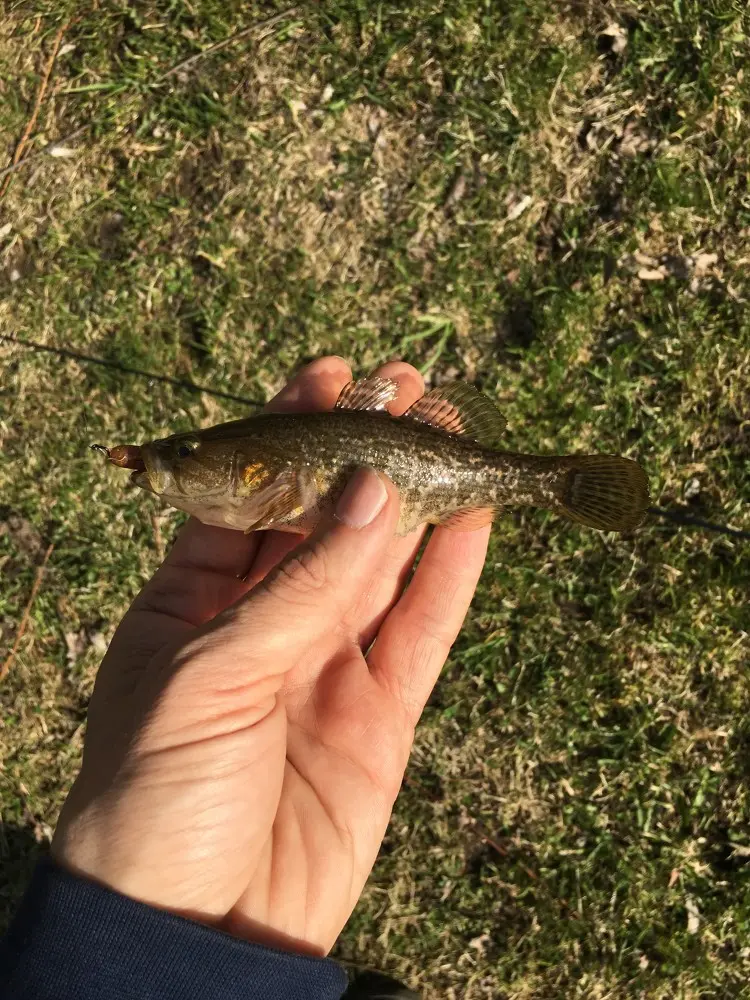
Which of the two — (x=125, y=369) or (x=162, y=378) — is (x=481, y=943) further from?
(x=125, y=369)

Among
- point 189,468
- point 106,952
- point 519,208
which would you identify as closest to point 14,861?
point 106,952

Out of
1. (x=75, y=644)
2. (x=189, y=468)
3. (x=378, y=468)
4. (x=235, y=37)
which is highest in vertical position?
(x=235, y=37)

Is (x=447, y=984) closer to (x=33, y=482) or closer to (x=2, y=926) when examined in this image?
(x=2, y=926)

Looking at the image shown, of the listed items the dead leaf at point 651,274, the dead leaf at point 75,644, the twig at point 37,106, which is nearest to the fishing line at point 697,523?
the dead leaf at point 651,274

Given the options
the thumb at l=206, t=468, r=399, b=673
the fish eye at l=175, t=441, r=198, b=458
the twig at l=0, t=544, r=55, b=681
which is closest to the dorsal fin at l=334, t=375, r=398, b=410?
the thumb at l=206, t=468, r=399, b=673

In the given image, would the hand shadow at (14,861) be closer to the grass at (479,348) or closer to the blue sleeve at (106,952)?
the grass at (479,348)

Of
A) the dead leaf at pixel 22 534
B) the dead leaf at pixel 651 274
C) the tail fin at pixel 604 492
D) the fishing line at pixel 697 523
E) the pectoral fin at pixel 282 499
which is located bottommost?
the fishing line at pixel 697 523
